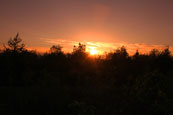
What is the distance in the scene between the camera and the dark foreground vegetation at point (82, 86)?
5824 mm

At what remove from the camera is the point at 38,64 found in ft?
50.3

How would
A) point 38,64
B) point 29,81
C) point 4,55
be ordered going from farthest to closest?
point 38,64, point 4,55, point 29,81

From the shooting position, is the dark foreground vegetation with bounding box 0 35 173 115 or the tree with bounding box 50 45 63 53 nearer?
the dark foreground vegetation with bounding box 0 35 173 115

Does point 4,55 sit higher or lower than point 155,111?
higher

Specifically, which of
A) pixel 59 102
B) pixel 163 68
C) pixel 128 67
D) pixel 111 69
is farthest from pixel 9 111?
pixel 163 68

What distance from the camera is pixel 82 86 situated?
11.6 meters

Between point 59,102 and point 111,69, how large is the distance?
10775 mm

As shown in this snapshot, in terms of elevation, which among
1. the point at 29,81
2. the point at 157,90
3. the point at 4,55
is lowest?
the point at 29,81

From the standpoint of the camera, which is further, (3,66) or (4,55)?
(4,55)

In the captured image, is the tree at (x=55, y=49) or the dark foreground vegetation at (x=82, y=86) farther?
the tree at (x=55, y=49)

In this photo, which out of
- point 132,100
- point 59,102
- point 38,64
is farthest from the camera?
point 38,64

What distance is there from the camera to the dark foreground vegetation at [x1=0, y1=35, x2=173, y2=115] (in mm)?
5824

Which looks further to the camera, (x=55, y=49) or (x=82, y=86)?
(x=55, y=49)

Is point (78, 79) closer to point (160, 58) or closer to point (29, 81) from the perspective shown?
point (29, 81)
